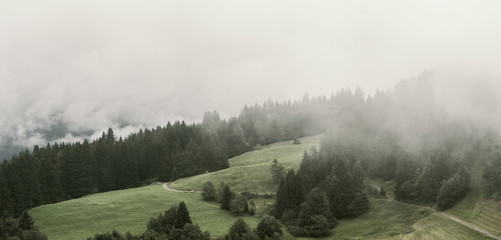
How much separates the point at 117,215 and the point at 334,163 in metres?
65.0

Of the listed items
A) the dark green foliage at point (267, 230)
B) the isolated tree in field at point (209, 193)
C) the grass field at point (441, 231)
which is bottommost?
the grass field at point (441, 231)

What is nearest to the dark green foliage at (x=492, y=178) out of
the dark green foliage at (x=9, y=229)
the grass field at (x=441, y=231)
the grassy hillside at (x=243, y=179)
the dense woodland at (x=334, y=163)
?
the dense woodland at (x=334, y=163)

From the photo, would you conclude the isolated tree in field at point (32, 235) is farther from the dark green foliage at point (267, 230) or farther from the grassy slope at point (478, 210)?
the grassy slope at point (478, 210)

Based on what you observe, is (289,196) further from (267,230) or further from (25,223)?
(25,223)

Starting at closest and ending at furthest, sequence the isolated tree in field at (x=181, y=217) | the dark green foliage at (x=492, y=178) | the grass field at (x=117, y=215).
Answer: the isolated tree in field at (x=181, y=217)
the grass field at (x=117, y=215)
the dark green foliage at (x=492, y=178)

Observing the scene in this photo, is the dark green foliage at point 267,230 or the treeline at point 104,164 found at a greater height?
the treeline at point 104,164

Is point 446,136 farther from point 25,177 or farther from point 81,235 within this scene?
point 25,177

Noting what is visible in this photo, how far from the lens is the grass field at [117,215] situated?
80312mm

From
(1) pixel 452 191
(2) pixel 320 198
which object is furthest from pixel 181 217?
(1) pixel 452 191

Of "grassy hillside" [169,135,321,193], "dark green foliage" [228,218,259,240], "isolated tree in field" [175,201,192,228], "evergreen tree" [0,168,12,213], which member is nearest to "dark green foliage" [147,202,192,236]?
"isolated tree in field" [175,201,192,228]

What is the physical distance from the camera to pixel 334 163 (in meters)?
113

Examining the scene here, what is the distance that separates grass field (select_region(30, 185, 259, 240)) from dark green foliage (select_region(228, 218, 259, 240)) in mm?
4529

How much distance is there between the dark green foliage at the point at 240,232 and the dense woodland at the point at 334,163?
589 inches

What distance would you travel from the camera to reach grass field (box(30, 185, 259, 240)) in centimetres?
8031
